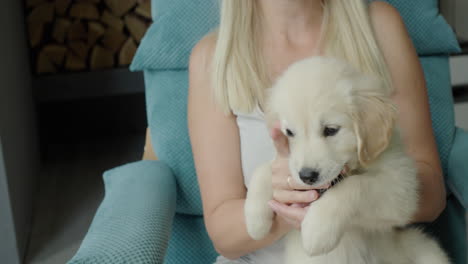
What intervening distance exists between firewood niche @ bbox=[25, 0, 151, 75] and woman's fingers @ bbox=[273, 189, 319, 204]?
302 cm

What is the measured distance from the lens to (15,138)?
2803 millimetres

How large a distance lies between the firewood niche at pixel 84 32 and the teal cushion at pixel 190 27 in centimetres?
220

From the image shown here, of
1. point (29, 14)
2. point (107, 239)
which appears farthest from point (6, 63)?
point (107, 239)

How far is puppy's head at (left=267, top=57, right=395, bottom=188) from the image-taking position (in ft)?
3.36

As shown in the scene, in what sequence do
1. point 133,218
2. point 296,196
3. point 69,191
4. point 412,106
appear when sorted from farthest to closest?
point 69,191, point 412,106, point 133,218, point 296,196

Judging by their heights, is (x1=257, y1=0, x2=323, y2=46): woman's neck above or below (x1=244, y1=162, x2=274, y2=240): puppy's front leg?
above

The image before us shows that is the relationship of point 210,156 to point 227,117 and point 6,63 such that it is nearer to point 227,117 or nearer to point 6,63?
point 227,117

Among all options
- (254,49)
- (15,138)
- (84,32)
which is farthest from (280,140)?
(84,32)

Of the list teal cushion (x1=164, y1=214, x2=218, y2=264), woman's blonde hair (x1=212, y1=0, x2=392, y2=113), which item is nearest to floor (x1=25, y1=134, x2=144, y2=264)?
teal cushion (x1=164, y1=214, x2=218, y2=264)

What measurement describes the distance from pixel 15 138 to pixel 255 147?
172cm

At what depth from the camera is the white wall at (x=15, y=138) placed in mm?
2523

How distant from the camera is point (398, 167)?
113cm

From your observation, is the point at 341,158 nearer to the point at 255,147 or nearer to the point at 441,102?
the point at 255,147

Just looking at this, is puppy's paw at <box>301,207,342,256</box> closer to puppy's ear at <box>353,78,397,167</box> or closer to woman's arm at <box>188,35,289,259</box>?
puppy's ear at <box>353,78,397,167</box>
